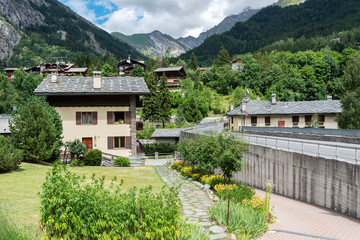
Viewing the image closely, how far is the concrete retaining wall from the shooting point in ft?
39.0

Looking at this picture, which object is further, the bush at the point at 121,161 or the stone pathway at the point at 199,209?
the bush at the point at 121,161

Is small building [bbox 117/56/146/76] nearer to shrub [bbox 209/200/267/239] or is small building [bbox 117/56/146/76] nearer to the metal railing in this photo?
the metal railing

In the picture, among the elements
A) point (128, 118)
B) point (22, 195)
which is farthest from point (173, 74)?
point (22, 195)

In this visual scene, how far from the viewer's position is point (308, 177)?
47.1ft

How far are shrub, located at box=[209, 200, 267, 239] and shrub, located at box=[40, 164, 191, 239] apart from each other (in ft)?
9.57

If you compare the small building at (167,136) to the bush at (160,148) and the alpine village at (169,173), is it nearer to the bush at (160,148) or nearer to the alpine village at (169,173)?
the alpine village at (169,173)

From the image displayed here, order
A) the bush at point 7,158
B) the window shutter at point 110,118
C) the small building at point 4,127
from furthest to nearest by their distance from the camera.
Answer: the small building at point 4,127, the window shutter at point 110,118, the bush at point 7,158

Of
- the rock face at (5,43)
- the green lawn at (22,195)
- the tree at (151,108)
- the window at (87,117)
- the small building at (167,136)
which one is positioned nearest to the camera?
the green lawn at (22,195)

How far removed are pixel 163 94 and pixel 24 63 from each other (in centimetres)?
15092

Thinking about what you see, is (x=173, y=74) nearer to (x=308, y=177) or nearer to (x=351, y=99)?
(x=351, y=99)

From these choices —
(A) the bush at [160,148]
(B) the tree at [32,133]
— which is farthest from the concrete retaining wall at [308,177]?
(A) the bush at [160,148]

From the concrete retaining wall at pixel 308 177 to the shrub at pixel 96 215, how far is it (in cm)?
929

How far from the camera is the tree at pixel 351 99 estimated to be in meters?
42.5

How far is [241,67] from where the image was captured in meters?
97.4
